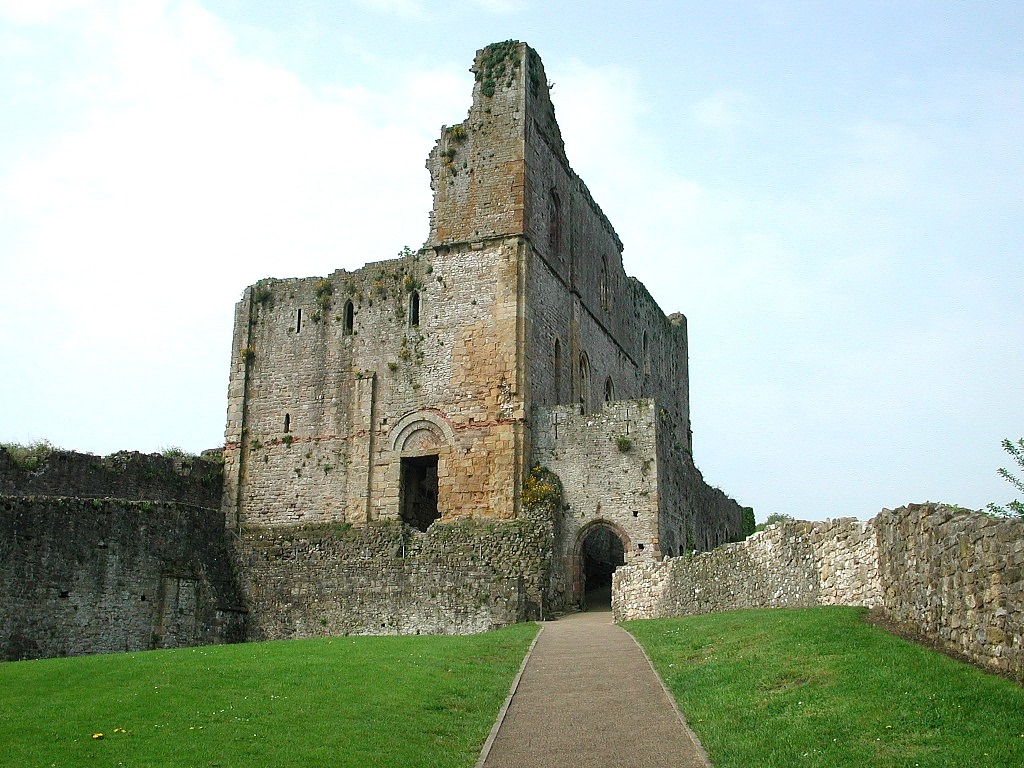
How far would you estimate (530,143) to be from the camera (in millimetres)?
36188

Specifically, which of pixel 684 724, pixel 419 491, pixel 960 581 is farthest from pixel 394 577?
pixel 960 581

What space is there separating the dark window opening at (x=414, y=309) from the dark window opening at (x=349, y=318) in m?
2.25

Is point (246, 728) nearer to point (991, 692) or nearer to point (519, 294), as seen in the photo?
point (991, 692)

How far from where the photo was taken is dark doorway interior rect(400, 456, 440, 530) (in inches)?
1389

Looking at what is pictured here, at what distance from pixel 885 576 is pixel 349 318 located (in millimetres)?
23532

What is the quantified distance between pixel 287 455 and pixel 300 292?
5.60 meters

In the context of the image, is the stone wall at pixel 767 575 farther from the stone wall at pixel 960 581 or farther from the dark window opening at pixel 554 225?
the dark window opening at pixel 554 225

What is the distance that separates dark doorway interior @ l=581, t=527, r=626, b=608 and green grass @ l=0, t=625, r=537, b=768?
16604 millimetres

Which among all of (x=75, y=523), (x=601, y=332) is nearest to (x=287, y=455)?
(x=75, y=523)

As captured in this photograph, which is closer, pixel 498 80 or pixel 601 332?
pixel 498 80

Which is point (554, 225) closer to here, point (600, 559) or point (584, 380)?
point (584, 380)

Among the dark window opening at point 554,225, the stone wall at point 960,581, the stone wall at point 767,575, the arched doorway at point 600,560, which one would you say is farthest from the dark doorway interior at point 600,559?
the stone wall at point 960,581

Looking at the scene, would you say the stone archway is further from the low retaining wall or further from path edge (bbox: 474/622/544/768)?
path edge (bbox: 474/622/544/768)

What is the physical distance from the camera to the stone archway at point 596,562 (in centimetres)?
3266
